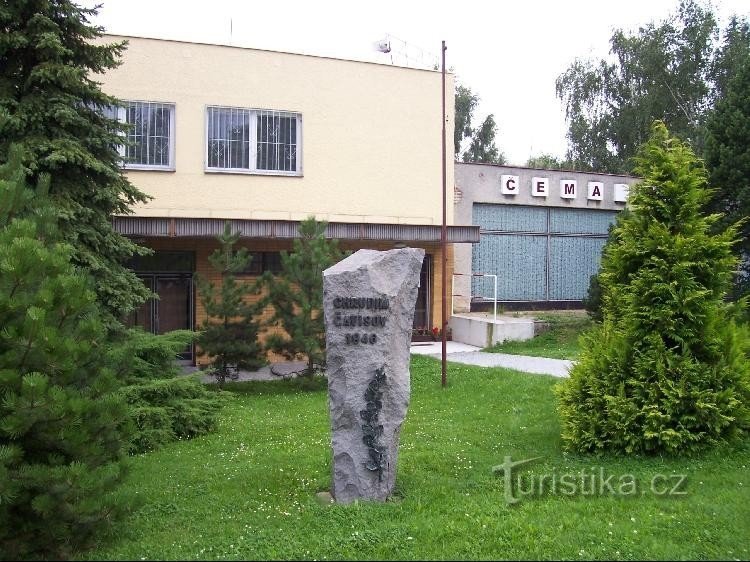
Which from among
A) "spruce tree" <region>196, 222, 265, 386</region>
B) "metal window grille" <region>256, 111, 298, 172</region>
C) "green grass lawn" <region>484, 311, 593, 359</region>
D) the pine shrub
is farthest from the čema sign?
the pine shrub

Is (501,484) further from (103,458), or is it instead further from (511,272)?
(511,272)

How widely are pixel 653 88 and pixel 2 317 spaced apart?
31.0 meters

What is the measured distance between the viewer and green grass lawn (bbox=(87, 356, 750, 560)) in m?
5.28

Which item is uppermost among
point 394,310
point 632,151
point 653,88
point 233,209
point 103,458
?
point 653,88

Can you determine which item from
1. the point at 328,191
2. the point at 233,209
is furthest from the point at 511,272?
the point at 233,209

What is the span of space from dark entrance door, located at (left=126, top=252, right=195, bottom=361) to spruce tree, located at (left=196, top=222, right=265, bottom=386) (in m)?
4.22

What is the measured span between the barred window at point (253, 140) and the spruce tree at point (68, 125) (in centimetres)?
748

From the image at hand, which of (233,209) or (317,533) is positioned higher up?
(233,209)

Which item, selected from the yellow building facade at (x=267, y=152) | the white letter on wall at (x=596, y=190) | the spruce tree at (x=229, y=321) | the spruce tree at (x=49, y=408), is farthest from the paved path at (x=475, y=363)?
the spruce tree at (x=49, y=408)

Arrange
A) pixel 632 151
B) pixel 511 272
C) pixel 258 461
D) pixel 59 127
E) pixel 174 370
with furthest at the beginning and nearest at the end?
pixel 632 151, pixel 511 272, pixel 174 370, pixel 59 127, pixel 258 461

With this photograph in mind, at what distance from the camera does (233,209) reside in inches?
695

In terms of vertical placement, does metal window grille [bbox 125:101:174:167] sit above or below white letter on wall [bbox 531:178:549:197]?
above

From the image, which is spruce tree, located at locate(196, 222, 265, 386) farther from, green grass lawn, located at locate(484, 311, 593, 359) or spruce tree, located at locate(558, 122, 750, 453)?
green grass lawn, located at locate(484, 311, 593, 359)

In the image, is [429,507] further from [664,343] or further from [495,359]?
[495,359]
